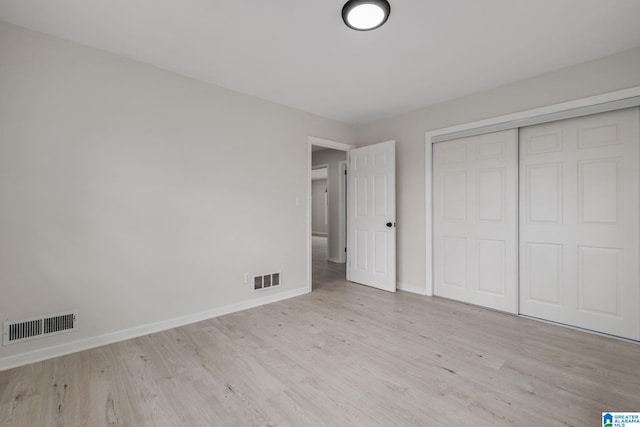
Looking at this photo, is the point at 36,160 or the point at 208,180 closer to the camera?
the point at 36,160

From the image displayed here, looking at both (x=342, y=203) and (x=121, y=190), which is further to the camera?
(x=342, y=203)

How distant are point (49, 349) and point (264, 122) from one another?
115 inches

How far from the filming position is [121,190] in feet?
8.35

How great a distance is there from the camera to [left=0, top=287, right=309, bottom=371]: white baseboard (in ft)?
6.99

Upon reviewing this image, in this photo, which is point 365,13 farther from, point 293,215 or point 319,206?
point 319,206

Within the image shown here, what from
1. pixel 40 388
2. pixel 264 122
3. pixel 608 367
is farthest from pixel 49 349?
pixel 608 367

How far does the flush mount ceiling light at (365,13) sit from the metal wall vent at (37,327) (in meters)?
3.13

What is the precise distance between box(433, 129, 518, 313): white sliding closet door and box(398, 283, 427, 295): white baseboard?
157 mm

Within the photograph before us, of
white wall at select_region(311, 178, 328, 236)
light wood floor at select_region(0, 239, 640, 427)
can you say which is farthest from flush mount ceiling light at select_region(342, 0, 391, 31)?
white wall at select_region(311, 178, 328, 236)

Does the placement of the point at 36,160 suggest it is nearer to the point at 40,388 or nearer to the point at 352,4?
the point at 40,388

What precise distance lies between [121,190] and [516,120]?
3972mm

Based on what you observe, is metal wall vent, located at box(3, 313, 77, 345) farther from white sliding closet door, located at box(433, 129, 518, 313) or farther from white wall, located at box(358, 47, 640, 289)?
white sliding closet door, located at box(433, 129, 518, 313)

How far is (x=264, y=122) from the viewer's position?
3.54m

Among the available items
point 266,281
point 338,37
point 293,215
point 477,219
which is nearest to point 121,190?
point 266,281
